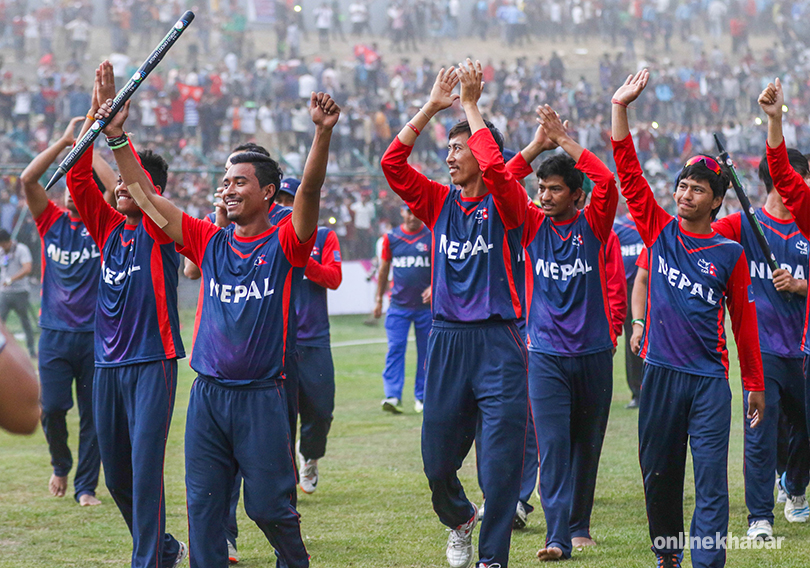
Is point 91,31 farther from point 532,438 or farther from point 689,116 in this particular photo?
point 532,438

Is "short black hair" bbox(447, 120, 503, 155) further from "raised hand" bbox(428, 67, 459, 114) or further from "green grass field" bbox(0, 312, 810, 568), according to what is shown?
"green grass field" bbox(0, 312, 810, 568)

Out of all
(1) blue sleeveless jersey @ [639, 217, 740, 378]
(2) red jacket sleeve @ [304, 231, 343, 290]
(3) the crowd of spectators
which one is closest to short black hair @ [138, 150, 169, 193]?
(2) red jacket sleeve @ [304, 231, 343, 290]

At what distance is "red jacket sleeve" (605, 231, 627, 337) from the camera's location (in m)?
6.61

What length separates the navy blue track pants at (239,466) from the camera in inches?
169

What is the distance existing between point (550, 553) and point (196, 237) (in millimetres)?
2701

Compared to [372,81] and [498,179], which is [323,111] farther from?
[372,81]

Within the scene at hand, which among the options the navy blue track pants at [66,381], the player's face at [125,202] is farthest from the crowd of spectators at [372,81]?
the player's face at [125,202]

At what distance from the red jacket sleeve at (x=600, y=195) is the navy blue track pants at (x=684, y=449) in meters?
1.05

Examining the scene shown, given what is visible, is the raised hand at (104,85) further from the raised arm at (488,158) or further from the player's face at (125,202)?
the raised arm at (488,158)

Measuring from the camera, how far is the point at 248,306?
443cm

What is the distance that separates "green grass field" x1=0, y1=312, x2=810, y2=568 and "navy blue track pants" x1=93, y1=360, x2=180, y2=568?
1.89ft

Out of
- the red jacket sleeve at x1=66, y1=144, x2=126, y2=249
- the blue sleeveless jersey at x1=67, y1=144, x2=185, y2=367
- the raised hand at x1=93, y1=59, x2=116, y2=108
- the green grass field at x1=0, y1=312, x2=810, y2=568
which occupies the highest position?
the raised hand at x1=93, y1=59, x2=116, y2=108

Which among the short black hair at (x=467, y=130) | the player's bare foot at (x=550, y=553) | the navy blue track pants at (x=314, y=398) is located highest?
the short black hair at (x=467, y=130)

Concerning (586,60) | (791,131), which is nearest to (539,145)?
(791,131)
